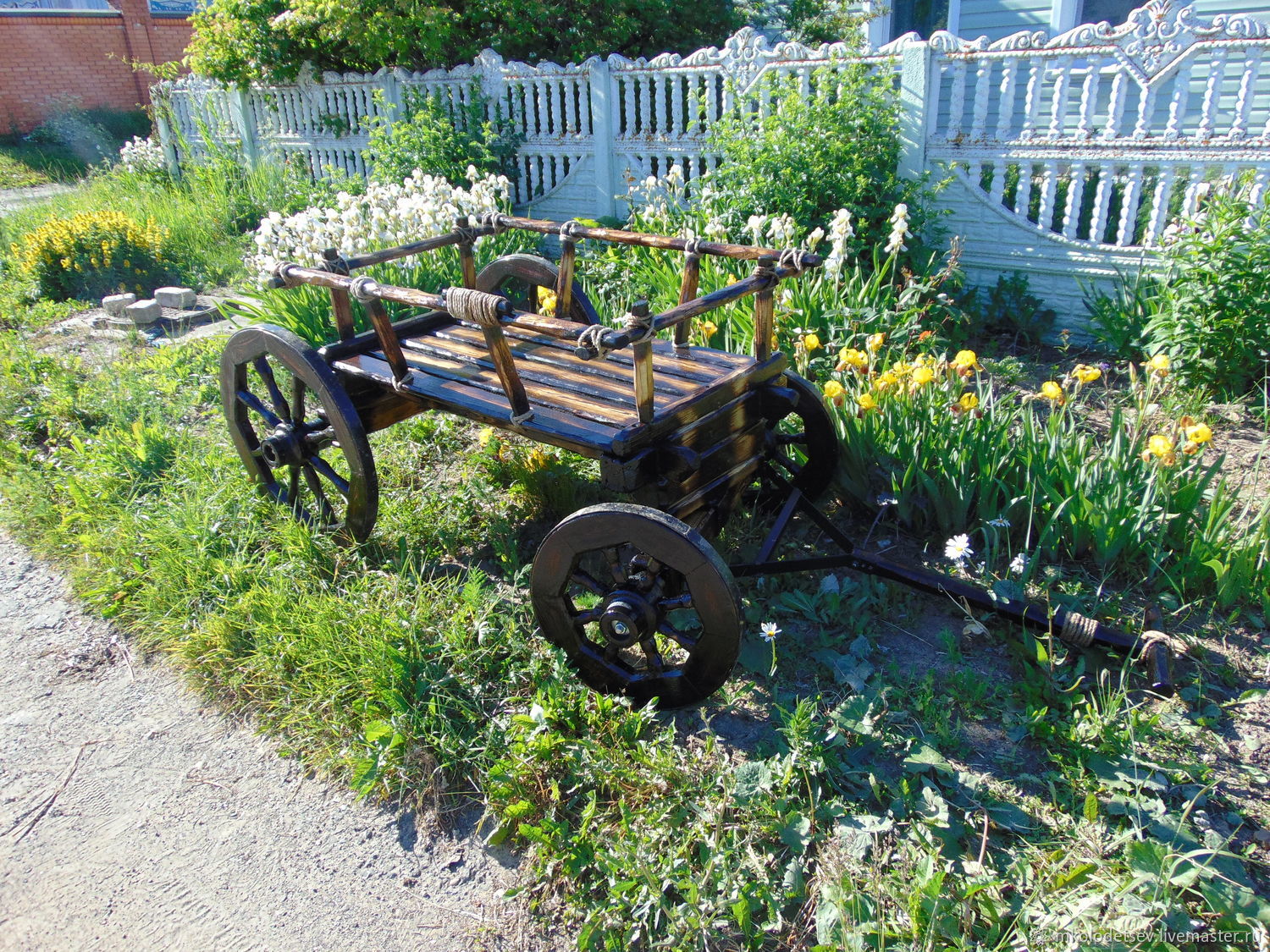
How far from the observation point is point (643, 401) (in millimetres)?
2320

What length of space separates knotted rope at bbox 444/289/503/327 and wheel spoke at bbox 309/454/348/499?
0.99 metres

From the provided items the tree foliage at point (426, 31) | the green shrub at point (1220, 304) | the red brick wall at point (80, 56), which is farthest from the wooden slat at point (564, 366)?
the red brick wall at point (80, 56)

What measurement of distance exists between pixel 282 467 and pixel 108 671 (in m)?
1.05

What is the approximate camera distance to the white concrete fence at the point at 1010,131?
458 centimetres

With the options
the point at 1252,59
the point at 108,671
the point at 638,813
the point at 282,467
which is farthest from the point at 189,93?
the point at 638,813

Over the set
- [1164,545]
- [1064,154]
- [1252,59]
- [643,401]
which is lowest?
[1164,545]

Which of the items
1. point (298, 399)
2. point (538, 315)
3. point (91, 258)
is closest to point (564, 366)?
point (538, 315)

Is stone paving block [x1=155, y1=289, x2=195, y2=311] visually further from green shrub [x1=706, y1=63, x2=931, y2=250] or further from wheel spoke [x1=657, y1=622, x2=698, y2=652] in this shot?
wheel spoke [x1=657, y1=622, x2=698, y2=652]

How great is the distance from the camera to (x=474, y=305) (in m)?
2.32

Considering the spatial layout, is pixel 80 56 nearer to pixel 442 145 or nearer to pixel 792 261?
pixel 442 145

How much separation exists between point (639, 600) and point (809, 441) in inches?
40.0

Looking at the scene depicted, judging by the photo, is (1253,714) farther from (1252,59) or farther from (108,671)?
(1252,59)

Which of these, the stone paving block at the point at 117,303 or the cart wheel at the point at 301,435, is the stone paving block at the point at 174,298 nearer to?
the stone paving block at the point at 117,303

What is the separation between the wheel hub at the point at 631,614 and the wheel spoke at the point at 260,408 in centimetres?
164
